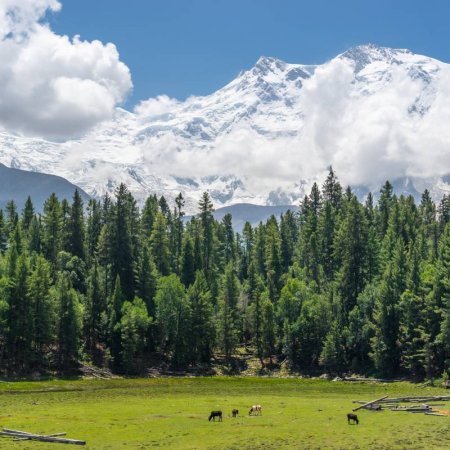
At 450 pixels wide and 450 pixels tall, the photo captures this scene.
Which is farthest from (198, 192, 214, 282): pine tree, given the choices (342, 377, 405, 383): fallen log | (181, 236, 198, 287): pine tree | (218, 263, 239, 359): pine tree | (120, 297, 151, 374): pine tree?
(342, 377, 405, 383): fallen log

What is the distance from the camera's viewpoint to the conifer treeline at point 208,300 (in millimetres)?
108625

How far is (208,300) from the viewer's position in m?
129

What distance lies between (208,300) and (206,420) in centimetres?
7329

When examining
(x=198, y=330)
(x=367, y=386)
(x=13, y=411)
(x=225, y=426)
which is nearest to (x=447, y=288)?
(x=367, y=386)

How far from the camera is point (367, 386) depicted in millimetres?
94188

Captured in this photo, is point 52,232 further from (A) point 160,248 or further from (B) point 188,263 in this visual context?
(B) point 188,263

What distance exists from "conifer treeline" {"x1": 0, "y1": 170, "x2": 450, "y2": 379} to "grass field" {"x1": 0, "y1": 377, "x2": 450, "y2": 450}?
66.0 ft

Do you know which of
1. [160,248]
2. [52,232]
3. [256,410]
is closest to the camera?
[256,410]

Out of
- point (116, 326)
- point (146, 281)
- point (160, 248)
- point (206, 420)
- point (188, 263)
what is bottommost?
point (206, 420)

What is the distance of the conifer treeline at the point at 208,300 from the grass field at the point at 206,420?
66.0 feet

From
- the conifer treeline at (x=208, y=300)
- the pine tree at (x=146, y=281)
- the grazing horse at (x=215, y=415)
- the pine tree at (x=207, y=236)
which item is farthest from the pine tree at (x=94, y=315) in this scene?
the grazing horse at (x=215, y=415)

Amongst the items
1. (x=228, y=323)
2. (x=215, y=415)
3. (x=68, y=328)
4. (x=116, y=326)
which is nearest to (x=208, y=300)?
(x=228, y=323)

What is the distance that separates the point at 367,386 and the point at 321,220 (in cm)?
7265

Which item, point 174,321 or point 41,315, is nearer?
point 41,315
